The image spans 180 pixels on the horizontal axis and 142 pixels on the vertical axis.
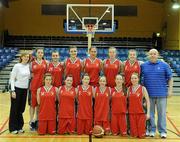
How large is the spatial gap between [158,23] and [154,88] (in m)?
19.5

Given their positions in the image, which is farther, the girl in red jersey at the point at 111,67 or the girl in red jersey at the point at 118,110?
the girl in red jersey at the point at 111,67

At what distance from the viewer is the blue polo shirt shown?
252 inches

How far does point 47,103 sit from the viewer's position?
6.55 m

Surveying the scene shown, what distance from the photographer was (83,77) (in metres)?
6.54

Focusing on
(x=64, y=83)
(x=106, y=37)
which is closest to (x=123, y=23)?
(x=106, y=37)

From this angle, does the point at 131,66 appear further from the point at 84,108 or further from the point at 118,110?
the point at 84,108

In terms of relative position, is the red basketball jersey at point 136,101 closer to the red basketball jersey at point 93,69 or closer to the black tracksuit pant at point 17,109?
the red basketball jersey at point 93,69

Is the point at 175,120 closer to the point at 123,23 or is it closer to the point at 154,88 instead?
the point at 154,88

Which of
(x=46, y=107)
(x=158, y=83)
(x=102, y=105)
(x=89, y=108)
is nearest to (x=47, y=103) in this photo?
(x=46, y=107)

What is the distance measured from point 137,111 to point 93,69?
1127 millimetres

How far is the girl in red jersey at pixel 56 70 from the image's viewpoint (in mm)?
6656

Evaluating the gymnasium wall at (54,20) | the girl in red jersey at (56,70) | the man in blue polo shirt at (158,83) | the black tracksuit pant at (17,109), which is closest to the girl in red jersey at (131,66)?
the man in blue polo shirt at (158,83)

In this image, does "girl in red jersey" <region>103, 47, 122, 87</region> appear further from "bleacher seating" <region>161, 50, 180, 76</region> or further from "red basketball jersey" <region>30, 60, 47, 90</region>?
"bleacher seating" <region>161, 50, 180, 76</region>

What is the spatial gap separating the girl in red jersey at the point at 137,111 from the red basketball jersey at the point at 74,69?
102cm
